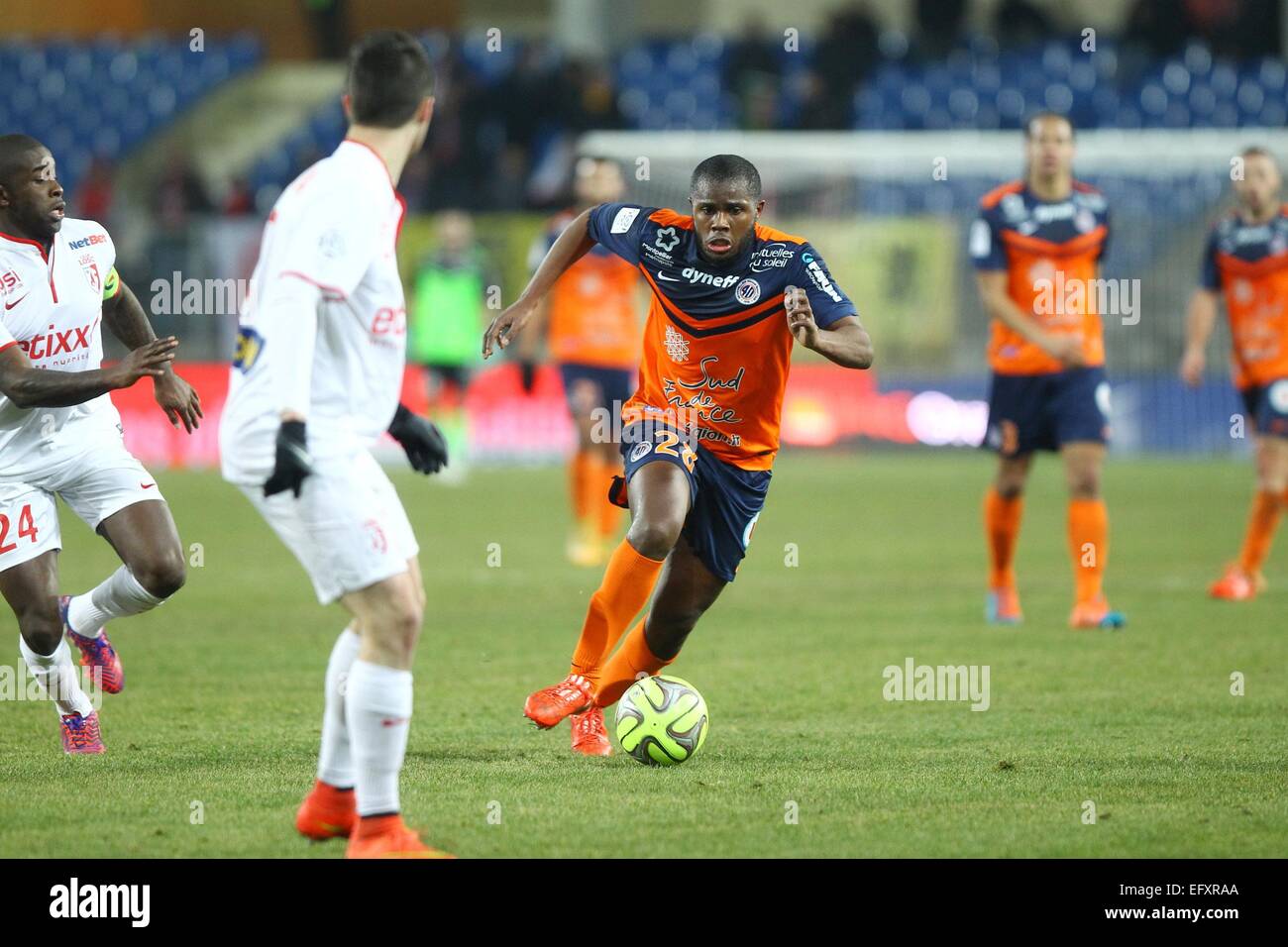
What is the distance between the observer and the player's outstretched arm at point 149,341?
633cm

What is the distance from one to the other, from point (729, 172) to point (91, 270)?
2314 mm

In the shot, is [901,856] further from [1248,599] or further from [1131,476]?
[1131,476]

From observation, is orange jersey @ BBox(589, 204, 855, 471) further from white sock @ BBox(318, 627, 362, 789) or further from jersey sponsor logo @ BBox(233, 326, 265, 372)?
jersey sponsor logo @ BBox(233, 326, 265, 372)

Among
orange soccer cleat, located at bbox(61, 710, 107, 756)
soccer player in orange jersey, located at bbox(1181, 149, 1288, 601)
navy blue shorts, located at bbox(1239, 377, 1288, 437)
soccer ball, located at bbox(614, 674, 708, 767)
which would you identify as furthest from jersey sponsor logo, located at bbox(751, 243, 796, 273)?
navy blue shorts, located at bbox(1239, 377, 1288, 437)

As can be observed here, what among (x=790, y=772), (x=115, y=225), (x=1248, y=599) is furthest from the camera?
(x=115, y=225)

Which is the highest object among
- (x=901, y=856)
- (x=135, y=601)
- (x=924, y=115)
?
(x=924, y=115)

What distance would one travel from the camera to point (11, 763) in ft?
20.2

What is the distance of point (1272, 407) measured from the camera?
11023 millimetres

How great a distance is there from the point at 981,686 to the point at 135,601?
3644mm

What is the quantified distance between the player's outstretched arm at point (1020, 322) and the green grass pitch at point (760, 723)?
4.91 ft

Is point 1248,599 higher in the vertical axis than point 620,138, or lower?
lower

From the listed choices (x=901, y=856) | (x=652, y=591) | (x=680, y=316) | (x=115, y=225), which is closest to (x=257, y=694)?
(x=652, y=591)
